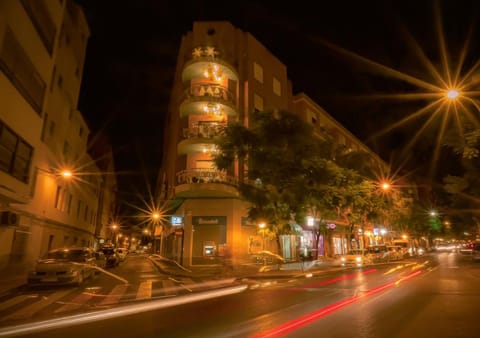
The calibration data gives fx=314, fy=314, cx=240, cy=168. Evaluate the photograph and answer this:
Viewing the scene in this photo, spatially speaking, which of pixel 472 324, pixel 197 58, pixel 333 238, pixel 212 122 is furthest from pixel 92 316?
pixel 333 238

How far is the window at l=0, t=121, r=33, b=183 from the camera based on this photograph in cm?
1489

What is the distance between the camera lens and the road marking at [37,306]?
823 cm

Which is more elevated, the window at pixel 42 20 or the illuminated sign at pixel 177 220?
the window at pixel 42 20

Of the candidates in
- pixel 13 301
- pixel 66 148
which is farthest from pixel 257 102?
pixel 13 301

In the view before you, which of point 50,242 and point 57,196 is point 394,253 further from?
point 57,196

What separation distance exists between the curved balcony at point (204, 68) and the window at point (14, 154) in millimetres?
14226

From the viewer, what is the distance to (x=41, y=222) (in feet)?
72.6

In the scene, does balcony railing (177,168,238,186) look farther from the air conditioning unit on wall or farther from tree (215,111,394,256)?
the air conditioning unit on wall

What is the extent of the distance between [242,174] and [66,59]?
697 inches

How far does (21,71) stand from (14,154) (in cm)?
437

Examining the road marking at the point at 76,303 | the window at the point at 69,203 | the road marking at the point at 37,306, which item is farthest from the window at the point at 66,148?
the road marking at the point at 76,303

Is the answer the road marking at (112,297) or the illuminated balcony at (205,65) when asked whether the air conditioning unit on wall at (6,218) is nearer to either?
the road marking at (112,297)

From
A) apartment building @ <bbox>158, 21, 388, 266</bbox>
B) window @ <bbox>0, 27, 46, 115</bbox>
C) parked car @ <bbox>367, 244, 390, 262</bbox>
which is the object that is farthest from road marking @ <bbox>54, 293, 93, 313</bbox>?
parked car @ <bbox>367, 244, 390, 262</bbox>

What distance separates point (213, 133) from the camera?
83.8 feet
